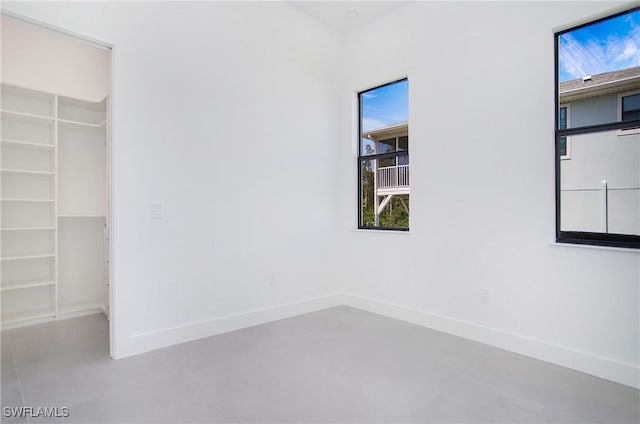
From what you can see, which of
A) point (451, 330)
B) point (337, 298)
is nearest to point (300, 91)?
point (337, 298)

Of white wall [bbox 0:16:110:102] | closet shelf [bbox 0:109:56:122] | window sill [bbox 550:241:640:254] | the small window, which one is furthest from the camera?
white wall [bbox 0:16:110:102]

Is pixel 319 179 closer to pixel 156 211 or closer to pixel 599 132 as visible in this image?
pixel 156 211

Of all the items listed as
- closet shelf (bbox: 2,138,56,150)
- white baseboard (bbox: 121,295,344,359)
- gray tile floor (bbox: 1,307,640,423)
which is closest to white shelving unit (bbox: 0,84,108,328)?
closet shelf (bbox: 2,138,56,150)

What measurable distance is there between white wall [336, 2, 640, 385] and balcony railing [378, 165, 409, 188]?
220 mm

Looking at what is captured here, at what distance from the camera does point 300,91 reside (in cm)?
384

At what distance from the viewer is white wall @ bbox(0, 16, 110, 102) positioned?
10.9ft

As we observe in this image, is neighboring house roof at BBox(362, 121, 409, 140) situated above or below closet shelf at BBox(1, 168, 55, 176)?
above

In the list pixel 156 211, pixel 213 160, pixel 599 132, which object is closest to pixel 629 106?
pixel 599 132

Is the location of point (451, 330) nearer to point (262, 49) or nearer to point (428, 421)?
point (428, 421)

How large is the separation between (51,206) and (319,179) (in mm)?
2892

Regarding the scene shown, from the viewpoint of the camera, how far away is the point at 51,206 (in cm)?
363

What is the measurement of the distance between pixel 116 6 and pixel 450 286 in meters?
3.61

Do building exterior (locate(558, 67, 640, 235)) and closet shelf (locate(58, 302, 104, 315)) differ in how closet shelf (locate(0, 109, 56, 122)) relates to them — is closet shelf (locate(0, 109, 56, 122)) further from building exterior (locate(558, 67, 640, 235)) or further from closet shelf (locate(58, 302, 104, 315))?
building exterior (locate(558, 67, 640, 235))

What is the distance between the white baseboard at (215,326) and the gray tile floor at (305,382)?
9 centimetres
